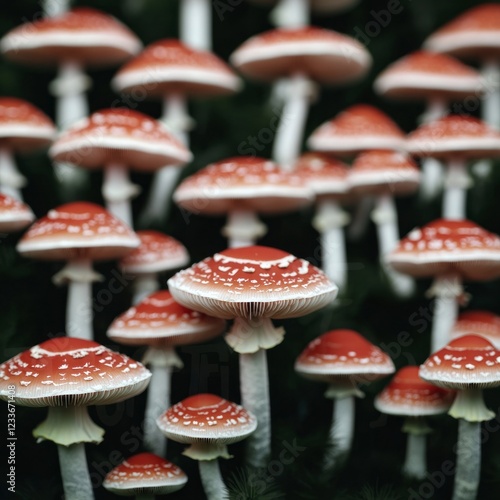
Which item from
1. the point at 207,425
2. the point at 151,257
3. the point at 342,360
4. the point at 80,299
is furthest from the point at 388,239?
the point at 207,425

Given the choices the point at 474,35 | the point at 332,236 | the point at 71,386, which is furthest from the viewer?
the point at 474,35

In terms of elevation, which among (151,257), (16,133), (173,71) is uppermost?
(173,71)

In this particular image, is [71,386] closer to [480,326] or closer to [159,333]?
[159,333]

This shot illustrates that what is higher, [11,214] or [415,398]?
[11,214]

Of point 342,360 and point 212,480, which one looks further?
point 342,360

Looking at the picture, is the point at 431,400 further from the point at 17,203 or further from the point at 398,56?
the point at 398,56

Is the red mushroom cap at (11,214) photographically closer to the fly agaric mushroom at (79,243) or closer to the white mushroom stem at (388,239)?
the fly agaric mushroom at (79,243)

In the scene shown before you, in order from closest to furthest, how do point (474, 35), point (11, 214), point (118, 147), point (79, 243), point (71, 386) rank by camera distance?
1. point (71, 386)
2. point (79, 243)
3. point (11, 214)
4. point (118, 147)
5. point (474, 35)
